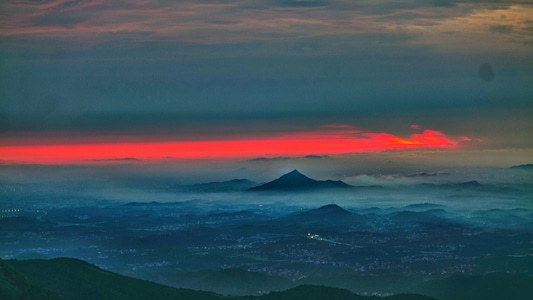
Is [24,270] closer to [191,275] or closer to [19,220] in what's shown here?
[191,275]

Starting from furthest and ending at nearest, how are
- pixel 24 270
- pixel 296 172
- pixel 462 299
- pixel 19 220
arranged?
1. pixel 19 220
2. pixel 296 172
3. pixel 462 299
4. pixel 24 270

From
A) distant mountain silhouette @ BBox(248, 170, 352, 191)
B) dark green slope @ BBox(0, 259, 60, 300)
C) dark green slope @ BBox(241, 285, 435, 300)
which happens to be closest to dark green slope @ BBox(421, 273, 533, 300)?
dark green slope @ BBox(241, 285, 435, 300)

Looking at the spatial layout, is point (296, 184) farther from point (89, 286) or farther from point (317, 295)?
point (89, 286)

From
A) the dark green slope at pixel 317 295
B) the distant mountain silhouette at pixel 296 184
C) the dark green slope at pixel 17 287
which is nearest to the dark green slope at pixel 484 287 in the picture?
the dark green slope at pixel 317 295

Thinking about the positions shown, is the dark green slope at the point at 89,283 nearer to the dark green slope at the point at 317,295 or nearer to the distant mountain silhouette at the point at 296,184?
the dark green slope at the point at 317,295

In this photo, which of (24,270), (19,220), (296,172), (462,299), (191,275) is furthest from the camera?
(19,220)

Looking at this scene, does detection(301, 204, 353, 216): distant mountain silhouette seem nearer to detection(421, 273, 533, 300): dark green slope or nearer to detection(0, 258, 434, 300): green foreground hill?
detection(421, 273, 533, 300): dark green slope

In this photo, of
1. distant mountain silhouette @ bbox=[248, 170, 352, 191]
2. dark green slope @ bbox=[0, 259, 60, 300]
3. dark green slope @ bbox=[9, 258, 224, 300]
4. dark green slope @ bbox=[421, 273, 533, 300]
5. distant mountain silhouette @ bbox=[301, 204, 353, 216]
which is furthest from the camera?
distant mountain silhouette @ bbox=[301, 204, 353, 216]

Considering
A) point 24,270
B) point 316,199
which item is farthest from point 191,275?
point 24,270
